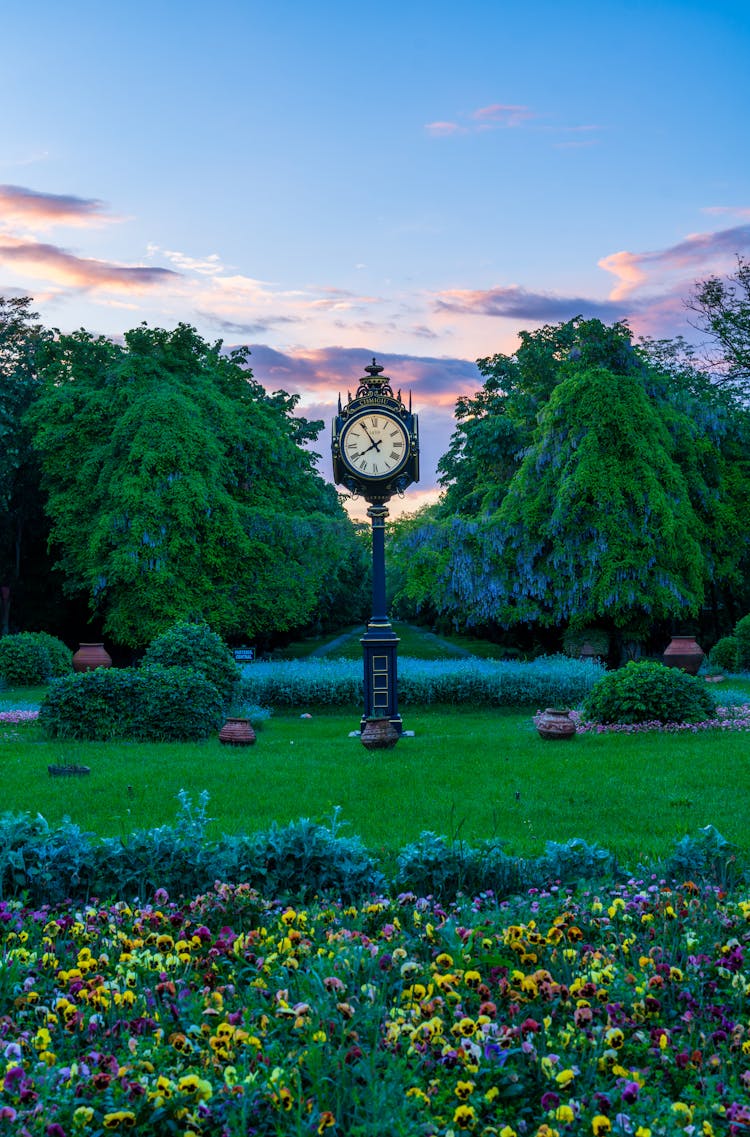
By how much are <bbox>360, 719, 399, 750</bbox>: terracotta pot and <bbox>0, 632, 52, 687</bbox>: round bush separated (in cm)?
1315

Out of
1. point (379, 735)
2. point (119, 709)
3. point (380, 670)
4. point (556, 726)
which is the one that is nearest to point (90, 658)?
point (119, 709)

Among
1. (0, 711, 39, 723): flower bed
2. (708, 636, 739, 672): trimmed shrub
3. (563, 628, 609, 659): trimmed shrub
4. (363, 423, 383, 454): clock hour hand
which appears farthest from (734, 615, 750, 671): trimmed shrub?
(0, 711, 39, 723): flower bed

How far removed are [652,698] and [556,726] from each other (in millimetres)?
1554

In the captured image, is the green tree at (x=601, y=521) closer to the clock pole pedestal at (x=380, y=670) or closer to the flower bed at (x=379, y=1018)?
the clock pole pedestal at (x=380, y=670)

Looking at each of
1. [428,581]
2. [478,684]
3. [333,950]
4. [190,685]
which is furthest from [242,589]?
[333,950]

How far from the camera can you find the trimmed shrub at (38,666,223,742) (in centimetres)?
1373

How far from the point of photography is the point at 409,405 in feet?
47.2

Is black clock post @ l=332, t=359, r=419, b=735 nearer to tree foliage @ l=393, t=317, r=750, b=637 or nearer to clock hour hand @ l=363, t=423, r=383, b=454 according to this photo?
clock hour hand @ l=363, t=423, r=383, b=454

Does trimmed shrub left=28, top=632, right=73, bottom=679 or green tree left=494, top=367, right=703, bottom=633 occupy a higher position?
green tree left=494, top=367, right=703, bottom=633

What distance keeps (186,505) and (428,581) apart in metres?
7.09

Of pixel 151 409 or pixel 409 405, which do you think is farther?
pixel 151 409

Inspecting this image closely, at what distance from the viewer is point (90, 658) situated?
21875mm

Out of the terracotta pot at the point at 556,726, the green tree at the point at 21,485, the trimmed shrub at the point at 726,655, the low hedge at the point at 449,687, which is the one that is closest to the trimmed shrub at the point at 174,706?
the low hedge at the point at 449,687

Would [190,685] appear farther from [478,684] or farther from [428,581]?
[428,581]
